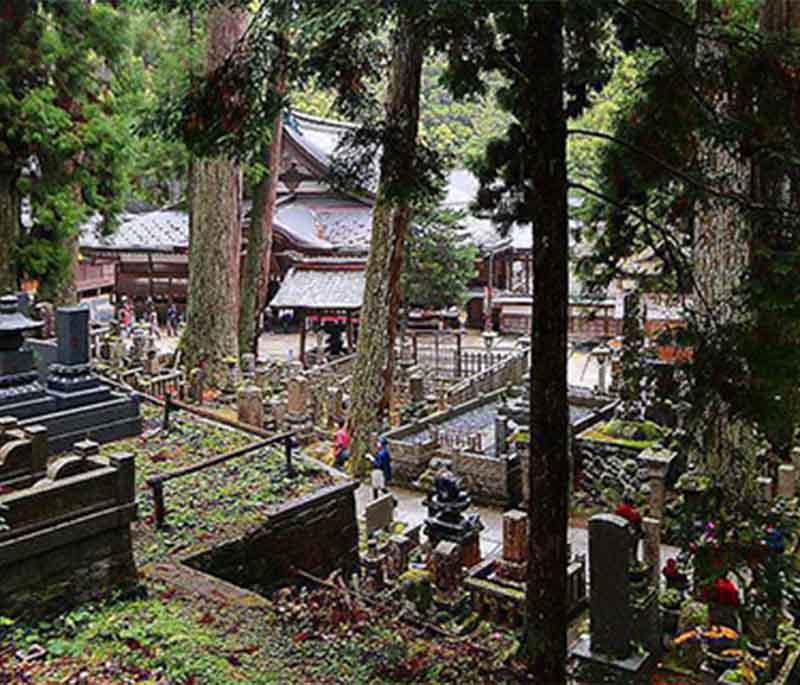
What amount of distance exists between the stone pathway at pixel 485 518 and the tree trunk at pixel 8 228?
308 inches

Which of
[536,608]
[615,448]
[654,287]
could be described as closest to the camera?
[536,608]

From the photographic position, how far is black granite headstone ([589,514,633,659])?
669 cm

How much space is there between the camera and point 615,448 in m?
13.8

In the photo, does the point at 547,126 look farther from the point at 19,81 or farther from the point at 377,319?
the point at 19,81

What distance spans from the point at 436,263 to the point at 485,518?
14396 mm

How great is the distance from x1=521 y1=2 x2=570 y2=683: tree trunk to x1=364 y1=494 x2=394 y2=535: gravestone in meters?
5.41

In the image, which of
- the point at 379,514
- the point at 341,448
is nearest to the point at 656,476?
the point at 379,514

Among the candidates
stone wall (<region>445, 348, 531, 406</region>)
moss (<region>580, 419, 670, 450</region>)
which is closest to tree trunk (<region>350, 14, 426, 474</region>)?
moss (<region>580, 419, 670, 450</region>)

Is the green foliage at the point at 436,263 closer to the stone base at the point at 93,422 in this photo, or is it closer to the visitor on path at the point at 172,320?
the visitor on path at the point at 172,320

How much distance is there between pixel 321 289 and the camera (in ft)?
76.0

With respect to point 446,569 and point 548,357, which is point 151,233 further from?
point 548,357

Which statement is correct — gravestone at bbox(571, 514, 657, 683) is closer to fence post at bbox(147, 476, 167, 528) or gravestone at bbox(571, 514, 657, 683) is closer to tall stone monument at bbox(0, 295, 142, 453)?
fence post at bbox(147, 476, 167, 528)

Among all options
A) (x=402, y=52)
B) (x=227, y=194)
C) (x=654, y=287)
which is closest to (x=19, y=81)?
(x=227, y=194)

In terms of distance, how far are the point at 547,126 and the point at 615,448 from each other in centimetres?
986
